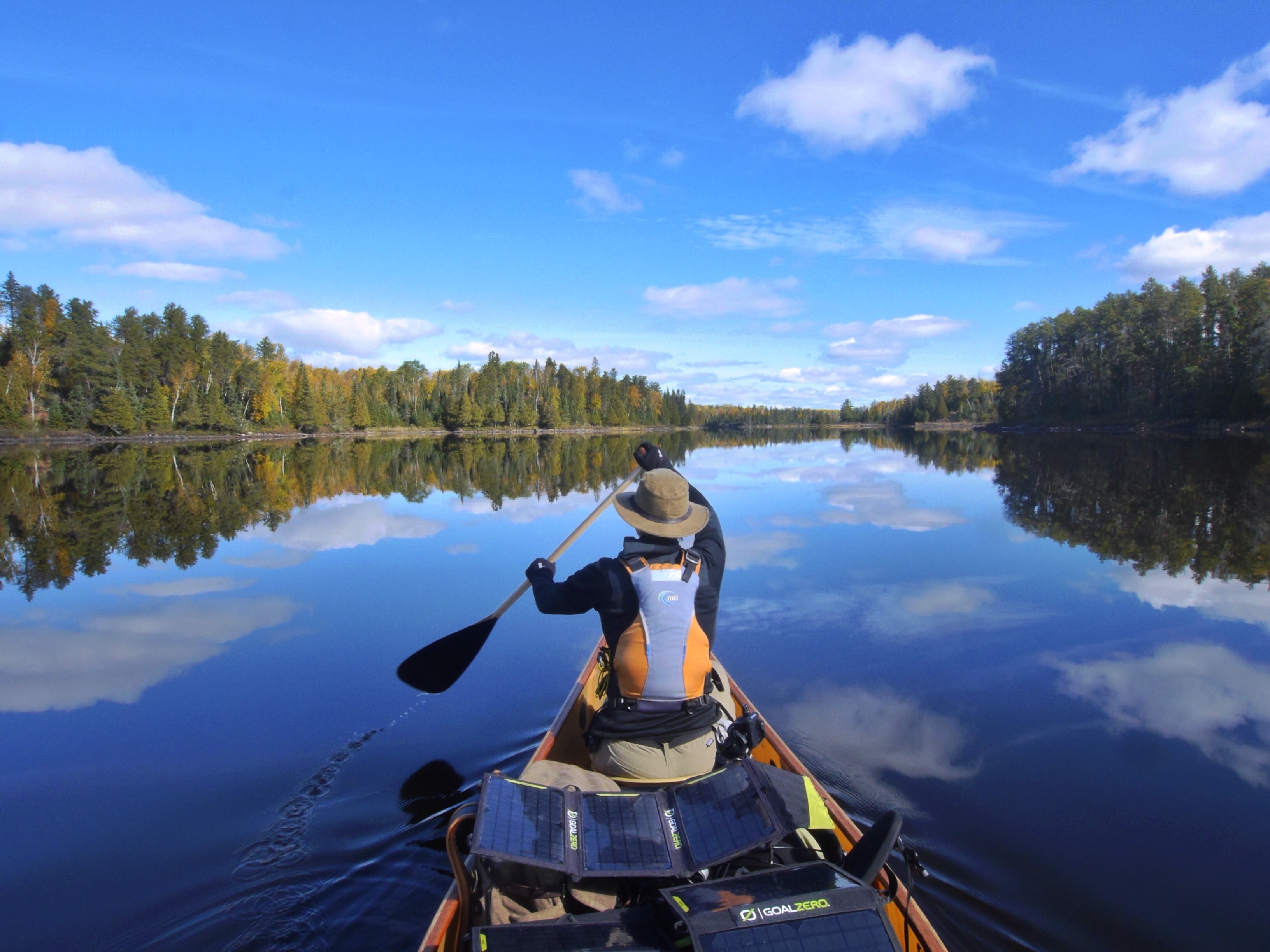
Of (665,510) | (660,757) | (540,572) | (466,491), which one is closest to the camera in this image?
(660,757)

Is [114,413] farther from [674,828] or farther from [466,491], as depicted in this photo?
[674,828]

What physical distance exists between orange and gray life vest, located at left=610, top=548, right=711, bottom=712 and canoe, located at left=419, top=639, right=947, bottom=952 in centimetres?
67

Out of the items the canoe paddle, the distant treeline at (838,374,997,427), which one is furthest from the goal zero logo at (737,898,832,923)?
the distant treeline at (838,374,997,427)

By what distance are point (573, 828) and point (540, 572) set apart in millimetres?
1574

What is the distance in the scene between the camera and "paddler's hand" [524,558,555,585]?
410cm

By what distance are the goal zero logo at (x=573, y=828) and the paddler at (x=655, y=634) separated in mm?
745

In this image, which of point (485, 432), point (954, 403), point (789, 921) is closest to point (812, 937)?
point (789, 921)

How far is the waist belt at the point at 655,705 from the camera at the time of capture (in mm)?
3711

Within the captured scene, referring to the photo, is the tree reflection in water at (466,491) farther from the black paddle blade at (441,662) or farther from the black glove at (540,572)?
the black glove at (540,572)

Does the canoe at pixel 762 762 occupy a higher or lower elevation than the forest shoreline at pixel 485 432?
lower

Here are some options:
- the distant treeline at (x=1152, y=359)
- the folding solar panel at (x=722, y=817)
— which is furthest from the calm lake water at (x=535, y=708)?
the distant treeline at (x=1152, y=359)

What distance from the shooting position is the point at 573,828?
2.95 meters

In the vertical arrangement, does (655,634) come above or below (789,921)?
above

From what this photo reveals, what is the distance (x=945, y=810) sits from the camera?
16.7 ft
